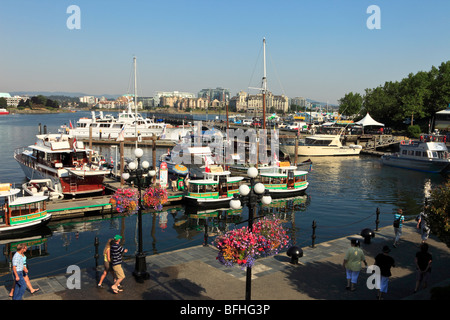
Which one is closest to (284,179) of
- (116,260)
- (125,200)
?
(125,200)

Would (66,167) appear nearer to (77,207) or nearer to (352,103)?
(77,207)

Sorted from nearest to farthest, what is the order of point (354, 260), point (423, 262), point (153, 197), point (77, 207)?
point (423, 262), point (354, 260), point (153, 197), point (77, 207)

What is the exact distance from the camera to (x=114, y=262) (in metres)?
11.6

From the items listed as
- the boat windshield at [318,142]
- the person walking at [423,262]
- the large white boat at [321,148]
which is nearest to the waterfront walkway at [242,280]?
the person walking at [423,262]

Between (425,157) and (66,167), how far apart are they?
4630 cm

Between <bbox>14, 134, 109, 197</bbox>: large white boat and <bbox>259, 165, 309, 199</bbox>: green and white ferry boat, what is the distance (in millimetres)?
14624

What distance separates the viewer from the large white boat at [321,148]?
67.7 metres

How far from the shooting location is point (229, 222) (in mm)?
27734

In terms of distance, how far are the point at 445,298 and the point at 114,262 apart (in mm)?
9284

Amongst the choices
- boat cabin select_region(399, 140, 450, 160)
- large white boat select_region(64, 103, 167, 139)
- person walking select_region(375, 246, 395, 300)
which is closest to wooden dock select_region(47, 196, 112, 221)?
person walking select_region(375, 246, 395, 300)

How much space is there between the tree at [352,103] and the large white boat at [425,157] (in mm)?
61031

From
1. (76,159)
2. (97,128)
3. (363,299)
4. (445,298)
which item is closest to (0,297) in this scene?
(363,299)

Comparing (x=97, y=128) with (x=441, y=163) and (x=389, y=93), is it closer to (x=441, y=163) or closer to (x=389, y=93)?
(x=441, y=163)

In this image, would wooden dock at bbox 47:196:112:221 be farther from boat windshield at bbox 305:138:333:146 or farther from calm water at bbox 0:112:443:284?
boat windshield at bbox 305:138:333:146
